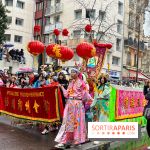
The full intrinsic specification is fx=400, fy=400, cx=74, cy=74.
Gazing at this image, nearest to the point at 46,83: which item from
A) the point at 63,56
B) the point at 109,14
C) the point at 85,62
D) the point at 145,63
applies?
the point at 63,56

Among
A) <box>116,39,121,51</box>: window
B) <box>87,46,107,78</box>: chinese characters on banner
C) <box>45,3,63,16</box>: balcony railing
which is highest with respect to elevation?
<box>45,3,63,16</box>: balcony railing

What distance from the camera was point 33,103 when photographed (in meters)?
11.2

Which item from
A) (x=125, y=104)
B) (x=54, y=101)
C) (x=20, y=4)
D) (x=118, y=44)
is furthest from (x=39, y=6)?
(x=54, y=101)

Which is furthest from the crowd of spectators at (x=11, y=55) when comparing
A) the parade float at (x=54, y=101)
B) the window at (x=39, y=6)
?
the parade float at (x=54, y=101)

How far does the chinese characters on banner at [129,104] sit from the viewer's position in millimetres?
10594

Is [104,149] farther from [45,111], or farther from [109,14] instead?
[109,14]

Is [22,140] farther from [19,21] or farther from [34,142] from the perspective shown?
[19,21]

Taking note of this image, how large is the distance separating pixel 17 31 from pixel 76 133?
149ft

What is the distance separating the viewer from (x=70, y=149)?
341 inches

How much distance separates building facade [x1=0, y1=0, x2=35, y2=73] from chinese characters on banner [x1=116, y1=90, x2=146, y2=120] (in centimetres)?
3972

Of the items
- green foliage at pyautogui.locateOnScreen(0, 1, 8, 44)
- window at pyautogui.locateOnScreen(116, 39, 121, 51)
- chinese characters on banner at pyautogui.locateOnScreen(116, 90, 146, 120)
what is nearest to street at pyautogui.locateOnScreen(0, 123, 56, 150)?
chinese characters on banner at pyautogui.locateOnScreen(116, 90, 146, 120)

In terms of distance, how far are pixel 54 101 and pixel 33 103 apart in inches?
45.4

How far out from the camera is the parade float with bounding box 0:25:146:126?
33.6ft

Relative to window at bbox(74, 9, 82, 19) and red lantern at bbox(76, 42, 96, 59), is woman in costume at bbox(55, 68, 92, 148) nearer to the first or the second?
red lantern at bbox(76, 42, 96, 59)
